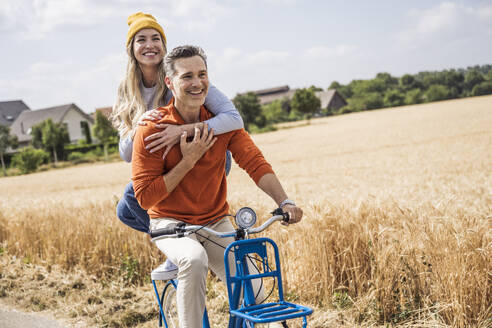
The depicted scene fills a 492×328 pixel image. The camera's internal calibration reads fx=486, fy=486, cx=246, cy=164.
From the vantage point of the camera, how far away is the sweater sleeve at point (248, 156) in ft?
10.8

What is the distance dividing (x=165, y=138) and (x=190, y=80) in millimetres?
396

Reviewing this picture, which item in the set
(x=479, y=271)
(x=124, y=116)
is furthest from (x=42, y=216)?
(x=479, y=271)

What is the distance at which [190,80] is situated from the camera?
3.04 meters

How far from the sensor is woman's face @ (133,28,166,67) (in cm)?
392

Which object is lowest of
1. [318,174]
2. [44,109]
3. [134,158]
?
[318,174]

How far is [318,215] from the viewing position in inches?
208

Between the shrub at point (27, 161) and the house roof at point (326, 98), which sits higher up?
the house roof at point (326, 98)

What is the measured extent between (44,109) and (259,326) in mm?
78259

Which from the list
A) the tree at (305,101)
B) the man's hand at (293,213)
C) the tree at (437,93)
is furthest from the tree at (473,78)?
the man's hand at (293,213)

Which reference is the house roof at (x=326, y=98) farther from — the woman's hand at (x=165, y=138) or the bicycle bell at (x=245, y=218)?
the bicycle bell at (x=245, y=218)

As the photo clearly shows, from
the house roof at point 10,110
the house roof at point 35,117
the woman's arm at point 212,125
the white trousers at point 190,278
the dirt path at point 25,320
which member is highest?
the house roof at point 10,110

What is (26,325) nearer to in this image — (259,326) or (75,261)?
(75,261)

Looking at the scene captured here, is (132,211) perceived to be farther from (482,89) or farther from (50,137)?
(482,89)

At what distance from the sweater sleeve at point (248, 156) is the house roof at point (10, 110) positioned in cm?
7976
